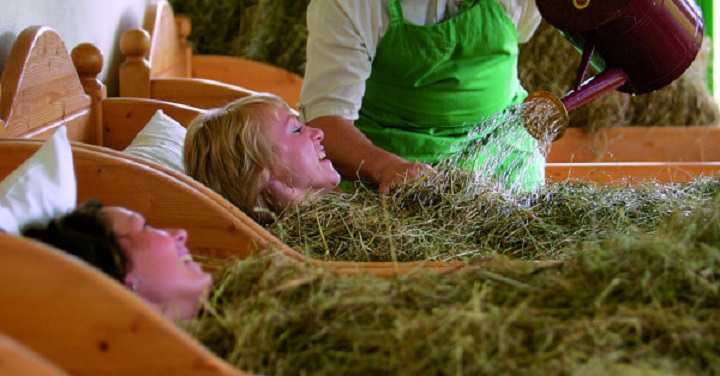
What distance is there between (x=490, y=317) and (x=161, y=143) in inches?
42.7

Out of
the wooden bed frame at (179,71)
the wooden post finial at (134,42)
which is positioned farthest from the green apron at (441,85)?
the wooden post finial at (134,42)

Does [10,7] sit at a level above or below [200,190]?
above

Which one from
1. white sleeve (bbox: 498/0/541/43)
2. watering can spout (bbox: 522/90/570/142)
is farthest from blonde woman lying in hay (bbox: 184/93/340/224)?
white sleeve (bbox: 498/0/541/43)

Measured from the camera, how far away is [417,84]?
6.68 ft

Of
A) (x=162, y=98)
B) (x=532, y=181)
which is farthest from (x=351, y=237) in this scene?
(x=162, y=98)

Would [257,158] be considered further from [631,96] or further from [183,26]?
[631,96]

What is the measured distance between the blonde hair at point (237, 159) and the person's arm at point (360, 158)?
232 millimetres

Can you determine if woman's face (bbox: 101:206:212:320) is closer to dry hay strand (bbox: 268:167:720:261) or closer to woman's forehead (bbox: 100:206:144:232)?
woman's forehead (bbox: 100:206:144:232)

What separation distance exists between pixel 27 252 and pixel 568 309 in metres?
0.53

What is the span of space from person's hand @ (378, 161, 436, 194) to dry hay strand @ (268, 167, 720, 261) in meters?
0.02

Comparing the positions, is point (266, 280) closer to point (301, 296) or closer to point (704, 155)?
point (301, 296)

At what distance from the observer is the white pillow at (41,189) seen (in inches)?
41.4

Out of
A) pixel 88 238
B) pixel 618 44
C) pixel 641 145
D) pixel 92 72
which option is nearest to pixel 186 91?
pixel 92 72

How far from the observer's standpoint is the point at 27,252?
0.78 m
